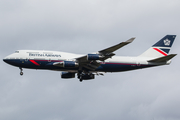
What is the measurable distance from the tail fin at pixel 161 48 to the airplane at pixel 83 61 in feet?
2.78

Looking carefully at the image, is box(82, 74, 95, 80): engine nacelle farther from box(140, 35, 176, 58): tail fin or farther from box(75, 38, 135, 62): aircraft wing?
Answer: box(140, 35, 176, 58): tail fin

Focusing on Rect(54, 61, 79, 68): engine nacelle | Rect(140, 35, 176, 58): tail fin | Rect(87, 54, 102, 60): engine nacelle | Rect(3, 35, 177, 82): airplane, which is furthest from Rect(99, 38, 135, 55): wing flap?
Rect(140, 35, 176, 58): tail fin

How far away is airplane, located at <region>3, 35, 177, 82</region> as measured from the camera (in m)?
52.5

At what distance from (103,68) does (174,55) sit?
40.3 ft

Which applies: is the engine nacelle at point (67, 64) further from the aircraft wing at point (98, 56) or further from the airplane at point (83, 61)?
the aircraft wing at point (98, 56)

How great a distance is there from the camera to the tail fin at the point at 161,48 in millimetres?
61406

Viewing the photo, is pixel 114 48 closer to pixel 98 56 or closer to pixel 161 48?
pixel 98 56

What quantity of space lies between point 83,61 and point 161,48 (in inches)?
681

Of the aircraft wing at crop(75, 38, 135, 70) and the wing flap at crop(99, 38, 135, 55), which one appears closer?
the wing flap at crop(99, 38, 135, 55)

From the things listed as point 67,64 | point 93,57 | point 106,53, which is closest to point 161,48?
point 106,53

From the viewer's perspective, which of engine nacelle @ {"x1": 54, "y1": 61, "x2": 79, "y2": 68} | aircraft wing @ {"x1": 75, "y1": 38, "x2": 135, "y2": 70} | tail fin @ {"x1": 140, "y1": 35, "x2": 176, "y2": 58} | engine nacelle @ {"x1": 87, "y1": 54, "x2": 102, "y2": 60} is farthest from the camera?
tail fin @ {"x1": 140, "y1": 35, "x2": 176, "y2": 58}

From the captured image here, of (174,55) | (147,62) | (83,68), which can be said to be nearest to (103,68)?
(83,68)

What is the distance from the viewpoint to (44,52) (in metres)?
54.5

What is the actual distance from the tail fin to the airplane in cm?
Result: 85
